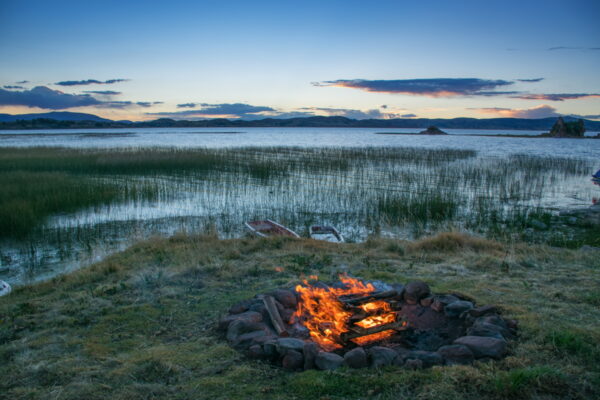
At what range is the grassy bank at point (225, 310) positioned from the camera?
3676 mm

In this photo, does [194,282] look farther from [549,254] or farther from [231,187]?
A: [231,187]

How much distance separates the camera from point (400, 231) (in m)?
12.7

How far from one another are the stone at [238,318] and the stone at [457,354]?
226cm

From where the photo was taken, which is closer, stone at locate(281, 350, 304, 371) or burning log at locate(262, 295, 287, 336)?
stone at locate(281, 350, 304, 371)

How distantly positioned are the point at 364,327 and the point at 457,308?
4.92ft

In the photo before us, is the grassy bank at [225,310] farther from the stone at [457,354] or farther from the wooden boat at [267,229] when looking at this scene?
the wooden boat at [267,229]

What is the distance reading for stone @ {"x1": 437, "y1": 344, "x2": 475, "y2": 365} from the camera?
13.5 ft

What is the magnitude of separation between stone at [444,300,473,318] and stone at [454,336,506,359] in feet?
3.25

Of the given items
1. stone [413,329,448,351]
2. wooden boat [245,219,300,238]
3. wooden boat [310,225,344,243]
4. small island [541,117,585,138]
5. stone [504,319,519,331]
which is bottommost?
wooden boat [310,225,344,243]

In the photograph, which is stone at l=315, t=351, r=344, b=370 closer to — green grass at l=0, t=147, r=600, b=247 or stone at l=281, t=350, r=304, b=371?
stone at l=281, t=350, r=304, b=371

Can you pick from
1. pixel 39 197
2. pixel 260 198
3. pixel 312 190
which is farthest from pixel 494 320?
pixel 39 197

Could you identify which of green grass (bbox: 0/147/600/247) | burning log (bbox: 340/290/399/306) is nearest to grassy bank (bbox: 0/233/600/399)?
burning log (bbox: 340/290/399/306)

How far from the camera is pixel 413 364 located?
13.1ft

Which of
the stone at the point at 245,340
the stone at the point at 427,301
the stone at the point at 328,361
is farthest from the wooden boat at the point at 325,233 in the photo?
the stone at the point at 328,361
